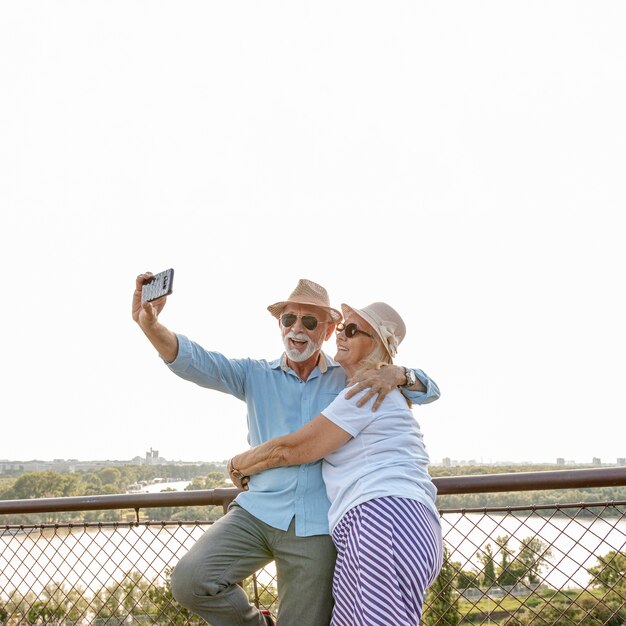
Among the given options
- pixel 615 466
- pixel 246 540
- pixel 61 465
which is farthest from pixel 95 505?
pixel 61 465

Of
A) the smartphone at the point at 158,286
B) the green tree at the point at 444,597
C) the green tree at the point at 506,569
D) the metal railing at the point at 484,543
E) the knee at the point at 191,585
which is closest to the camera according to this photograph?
the knee at the point at 191,585

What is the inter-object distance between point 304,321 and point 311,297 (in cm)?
11

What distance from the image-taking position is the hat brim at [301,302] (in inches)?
119

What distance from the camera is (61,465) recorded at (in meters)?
34.2

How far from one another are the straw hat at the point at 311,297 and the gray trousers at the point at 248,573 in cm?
97

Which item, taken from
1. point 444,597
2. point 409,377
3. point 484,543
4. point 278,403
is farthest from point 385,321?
point 444,597

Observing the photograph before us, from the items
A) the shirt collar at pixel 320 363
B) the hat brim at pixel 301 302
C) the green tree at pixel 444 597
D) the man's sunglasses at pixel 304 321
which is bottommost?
the green tree at pixel 444 597

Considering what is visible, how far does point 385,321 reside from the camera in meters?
2.72

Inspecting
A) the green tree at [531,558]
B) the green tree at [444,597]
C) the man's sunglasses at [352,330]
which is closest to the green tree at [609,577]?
the green tree at [531,558]

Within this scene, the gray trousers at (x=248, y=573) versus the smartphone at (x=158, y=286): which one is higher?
the smartphone at (x=158, y=286)

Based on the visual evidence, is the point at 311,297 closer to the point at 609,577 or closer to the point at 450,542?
the point at 450,542

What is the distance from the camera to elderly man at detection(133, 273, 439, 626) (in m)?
2.49

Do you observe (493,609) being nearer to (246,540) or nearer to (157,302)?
(246,540)

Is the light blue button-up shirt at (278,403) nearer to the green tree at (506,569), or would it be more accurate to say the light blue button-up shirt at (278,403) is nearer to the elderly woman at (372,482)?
the elderly woman at (372,482)
